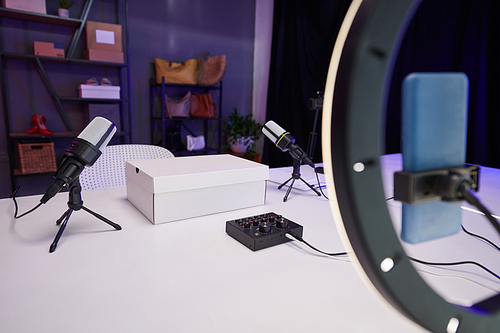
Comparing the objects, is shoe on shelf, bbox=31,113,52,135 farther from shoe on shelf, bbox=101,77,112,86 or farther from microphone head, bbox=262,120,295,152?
microphone head, bbox=262,120,295,152

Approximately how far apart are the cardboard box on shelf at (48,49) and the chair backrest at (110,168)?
6.06 feet

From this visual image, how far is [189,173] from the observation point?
0.92 m

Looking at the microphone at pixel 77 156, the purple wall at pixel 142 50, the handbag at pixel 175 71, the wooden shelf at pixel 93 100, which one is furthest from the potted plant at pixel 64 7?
the microphone at pixel 77 156

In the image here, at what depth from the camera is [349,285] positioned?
634 millimetres

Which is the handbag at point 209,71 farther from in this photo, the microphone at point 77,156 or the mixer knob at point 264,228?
the mixer knob at point 264,228

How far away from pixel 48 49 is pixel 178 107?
125 centimetres

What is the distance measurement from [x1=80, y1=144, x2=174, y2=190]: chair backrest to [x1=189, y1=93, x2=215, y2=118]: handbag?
1.96 m

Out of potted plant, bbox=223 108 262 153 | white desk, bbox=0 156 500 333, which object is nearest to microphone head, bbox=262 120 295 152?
white desk, bbox=0 156 500 333

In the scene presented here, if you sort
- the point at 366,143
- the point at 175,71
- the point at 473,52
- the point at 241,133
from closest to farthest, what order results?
1. the point at 366,143
2. the point at 473,52
3. the point at 175,71
4. the point at 241,133

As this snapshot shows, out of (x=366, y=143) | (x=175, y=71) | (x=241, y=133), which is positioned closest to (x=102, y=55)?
(x=175, y=71)

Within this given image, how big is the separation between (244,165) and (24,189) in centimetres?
296

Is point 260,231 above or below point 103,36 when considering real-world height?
below

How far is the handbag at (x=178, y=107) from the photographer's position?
11.3ft

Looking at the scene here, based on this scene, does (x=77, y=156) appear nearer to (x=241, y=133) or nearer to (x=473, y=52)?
(x=473, y=52)
